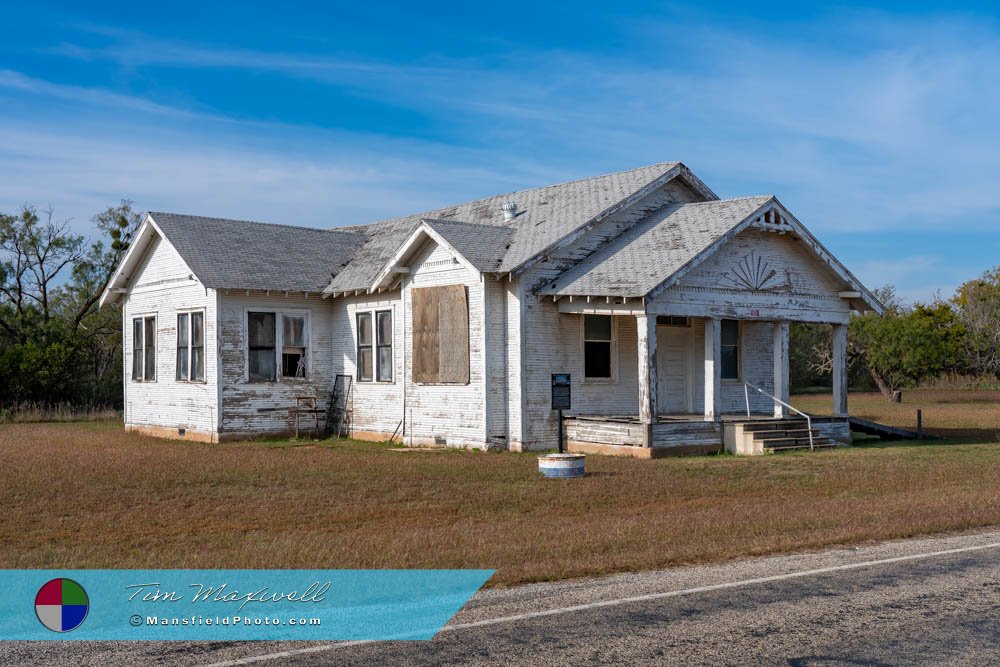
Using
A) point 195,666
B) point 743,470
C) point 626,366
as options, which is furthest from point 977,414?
point 195,666

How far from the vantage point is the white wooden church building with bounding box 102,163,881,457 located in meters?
21.6

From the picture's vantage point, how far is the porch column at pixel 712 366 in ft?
70.3

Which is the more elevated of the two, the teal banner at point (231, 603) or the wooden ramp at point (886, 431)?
the wooden ramp at point (886, 431)

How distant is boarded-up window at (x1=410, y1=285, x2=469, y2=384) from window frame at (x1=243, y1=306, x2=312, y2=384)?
3801mm

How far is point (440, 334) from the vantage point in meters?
23.0

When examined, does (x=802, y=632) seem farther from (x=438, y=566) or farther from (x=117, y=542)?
(x=117, y=542)

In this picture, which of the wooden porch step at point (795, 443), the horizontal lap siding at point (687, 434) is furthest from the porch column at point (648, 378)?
the wooden porch step at point (795, 443)

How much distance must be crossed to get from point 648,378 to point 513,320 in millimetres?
3184

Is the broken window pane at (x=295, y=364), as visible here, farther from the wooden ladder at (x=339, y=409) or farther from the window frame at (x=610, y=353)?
the window frame at (x=610, y=353)

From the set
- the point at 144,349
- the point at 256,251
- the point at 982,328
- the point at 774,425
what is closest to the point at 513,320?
the point at 774,425

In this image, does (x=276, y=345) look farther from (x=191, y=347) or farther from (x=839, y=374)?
(x=839, y=374)

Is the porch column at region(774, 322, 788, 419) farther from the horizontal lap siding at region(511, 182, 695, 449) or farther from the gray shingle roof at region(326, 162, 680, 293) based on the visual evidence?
the gray shingle roof at region(326, 162, 680, 293)

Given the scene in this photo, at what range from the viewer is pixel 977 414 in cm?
3566

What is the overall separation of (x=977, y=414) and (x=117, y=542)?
31.8 meters
